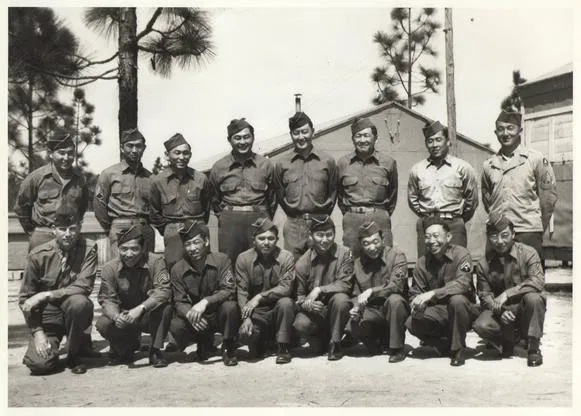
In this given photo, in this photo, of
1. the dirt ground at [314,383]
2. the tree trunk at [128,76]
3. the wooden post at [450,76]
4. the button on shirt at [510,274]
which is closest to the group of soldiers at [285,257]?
the button on shirt at [510,274]

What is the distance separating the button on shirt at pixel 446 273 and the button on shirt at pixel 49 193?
119 inches

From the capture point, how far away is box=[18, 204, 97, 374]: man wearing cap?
4.91 metres

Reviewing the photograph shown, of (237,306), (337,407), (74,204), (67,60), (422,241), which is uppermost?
(67,60)

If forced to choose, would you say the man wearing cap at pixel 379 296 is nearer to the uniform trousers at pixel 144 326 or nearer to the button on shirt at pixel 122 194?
the uniform trousers at pixel 144 326

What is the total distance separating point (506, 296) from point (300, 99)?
12.0 metres

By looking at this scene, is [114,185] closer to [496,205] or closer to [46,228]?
[46,228]

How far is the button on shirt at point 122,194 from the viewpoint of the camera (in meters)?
5.91

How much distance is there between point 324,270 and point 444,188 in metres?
1.29

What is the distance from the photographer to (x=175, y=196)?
584 centimetres

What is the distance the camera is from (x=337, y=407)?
13.4 feet

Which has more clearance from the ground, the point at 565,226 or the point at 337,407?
the point at 565,226

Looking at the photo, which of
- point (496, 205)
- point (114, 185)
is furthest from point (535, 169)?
point (114, 185)

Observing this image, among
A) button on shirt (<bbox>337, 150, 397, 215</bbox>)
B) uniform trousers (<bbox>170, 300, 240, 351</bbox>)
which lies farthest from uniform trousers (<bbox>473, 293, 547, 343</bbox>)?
uniform trousers (<bbox>170, 300, 240, 351</bbox>)

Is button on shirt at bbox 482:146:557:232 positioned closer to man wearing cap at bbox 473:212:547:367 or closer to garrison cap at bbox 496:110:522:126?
garrison cap at bbox 496:110:522:126
